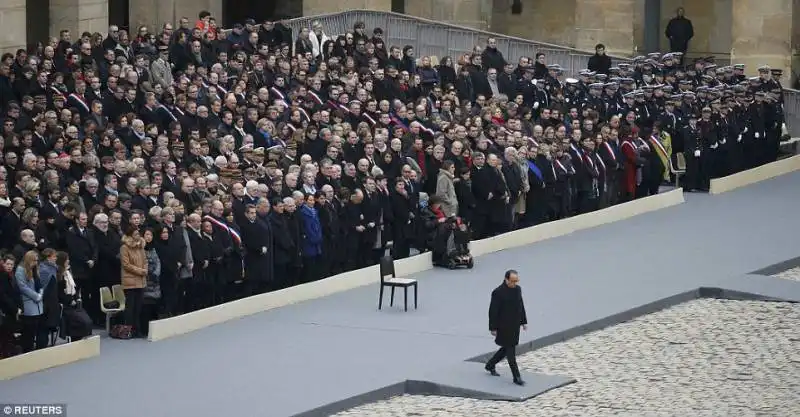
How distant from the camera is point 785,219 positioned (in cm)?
3462

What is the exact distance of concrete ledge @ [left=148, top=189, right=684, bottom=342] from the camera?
25062 mm

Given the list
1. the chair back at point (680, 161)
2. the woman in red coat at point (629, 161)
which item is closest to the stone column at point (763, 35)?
the chair back at point (680, 161)

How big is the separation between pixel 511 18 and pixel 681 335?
30.4 metres

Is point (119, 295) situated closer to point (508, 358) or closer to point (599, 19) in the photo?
point (508, 358)

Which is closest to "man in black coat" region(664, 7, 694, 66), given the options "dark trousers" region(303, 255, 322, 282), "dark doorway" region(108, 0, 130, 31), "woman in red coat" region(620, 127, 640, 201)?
"dark doorway" region(108, 0, 130, 31)

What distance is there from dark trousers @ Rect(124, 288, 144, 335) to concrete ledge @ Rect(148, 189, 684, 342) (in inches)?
8.7

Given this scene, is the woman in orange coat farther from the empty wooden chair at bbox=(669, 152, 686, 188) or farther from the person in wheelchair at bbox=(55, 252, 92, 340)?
the empty wooden chair at bbox=(669, 152, 686, 188)

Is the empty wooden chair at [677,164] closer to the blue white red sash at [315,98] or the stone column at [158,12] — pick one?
the blue white red sash at [315,98]

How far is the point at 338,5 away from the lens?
44469mm

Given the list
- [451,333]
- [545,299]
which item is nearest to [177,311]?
[451,333]

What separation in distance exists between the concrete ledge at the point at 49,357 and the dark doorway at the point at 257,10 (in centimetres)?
2888

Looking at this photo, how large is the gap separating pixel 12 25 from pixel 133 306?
10.7m

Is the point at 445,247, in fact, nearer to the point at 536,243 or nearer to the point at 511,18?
the point at 536,243

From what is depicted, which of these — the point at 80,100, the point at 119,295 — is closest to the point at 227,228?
the point at 119,295
